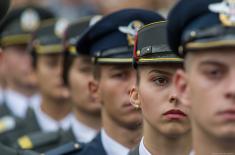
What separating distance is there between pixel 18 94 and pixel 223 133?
8351 millimetres

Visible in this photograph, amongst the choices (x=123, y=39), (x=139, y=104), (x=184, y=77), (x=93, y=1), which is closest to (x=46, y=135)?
(x=123, y=39)

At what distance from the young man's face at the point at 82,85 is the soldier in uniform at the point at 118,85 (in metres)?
1.15

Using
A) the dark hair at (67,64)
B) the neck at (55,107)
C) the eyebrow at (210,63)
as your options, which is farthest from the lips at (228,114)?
the neck at (55,107)

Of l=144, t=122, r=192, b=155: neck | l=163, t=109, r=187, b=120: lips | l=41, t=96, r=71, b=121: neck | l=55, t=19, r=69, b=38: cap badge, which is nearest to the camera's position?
l=163, t=109, r=187, b=120: lips

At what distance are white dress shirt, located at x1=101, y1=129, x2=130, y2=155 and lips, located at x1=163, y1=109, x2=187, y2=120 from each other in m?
1.38

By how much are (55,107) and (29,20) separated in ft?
6.94

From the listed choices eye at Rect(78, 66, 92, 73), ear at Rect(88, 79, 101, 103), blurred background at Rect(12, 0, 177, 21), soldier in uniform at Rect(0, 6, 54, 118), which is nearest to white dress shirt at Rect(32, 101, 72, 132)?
soldier in uniform at Rect(0, 6, 54, 118)

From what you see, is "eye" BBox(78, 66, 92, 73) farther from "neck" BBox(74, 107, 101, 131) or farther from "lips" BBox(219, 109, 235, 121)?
"lips" BBox(219, 109, 235, 121)

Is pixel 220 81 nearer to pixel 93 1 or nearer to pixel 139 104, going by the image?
pixel 139 104

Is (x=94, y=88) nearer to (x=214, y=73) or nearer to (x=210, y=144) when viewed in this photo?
(x=210, y=144)

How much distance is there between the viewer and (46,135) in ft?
33.2

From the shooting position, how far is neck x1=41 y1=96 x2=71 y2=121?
12008 mm

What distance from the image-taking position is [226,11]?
217 inches

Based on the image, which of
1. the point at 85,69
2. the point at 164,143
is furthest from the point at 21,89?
the point at 164,143
